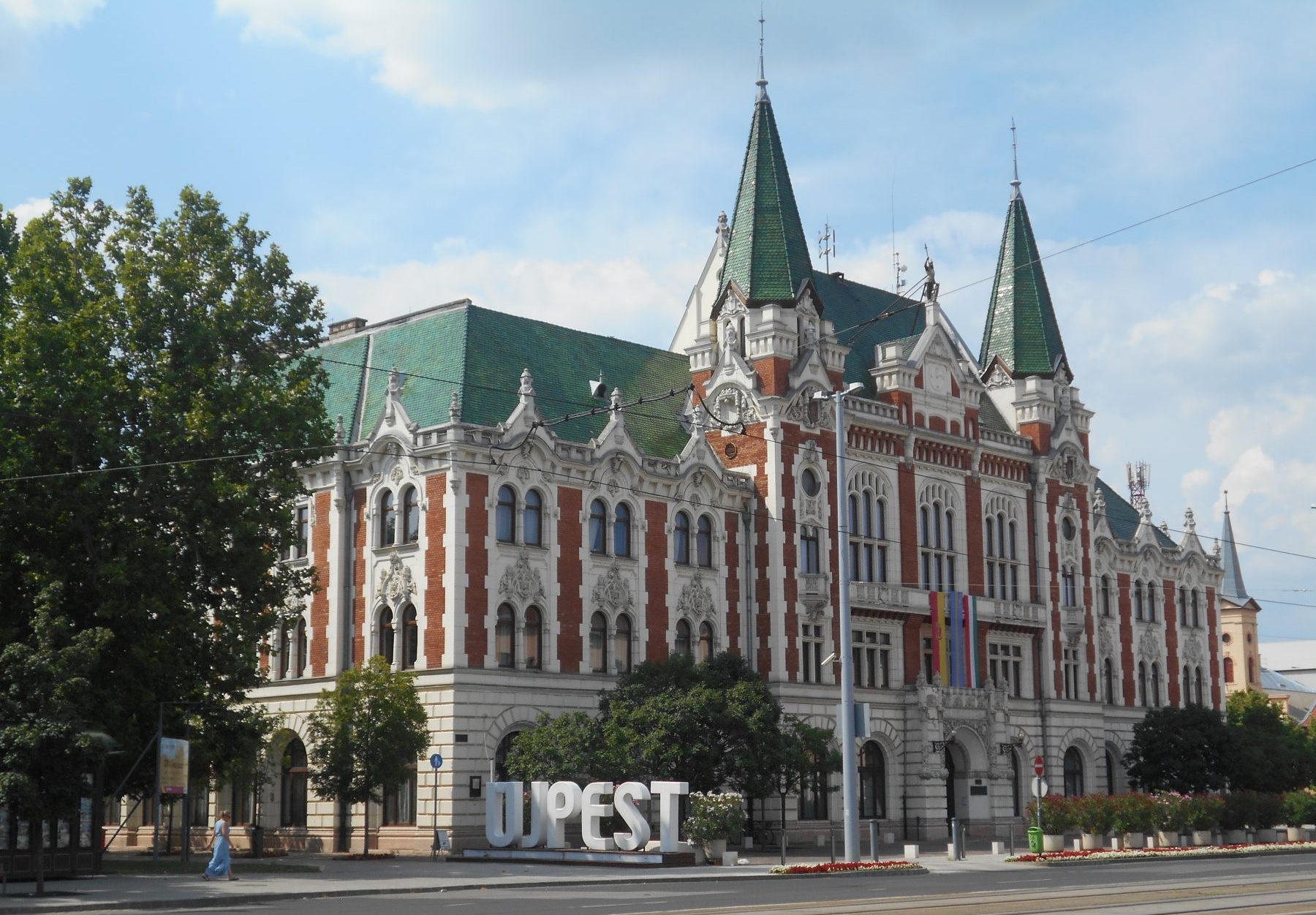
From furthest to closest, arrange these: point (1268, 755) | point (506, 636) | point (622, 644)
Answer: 1. point (1268, 755)
2. point (622, 644)
3. point (506, 636)

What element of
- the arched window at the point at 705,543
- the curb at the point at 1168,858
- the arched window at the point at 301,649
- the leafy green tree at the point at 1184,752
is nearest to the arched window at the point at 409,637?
the arched window at the point at 301,649

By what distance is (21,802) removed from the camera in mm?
34531

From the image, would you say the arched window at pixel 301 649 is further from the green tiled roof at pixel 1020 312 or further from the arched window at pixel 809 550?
the green tiled roof at pixel 1020 312

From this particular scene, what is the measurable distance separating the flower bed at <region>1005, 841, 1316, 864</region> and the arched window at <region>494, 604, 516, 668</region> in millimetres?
17434

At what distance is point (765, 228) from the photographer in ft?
222

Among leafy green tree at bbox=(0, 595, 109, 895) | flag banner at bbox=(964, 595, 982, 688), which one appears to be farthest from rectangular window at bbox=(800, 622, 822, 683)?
leafy green tree at bbox=(0, 595, 109, 895)

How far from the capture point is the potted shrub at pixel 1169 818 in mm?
58469

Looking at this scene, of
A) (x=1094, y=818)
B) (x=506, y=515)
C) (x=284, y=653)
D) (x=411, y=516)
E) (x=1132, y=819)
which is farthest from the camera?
(x=284, y=653)

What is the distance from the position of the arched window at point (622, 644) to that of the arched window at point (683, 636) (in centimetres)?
233

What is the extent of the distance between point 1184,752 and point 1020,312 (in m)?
21.6

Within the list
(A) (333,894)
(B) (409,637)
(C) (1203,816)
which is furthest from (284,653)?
(C) (1203,816)

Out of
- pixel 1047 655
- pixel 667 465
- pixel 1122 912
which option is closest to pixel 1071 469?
pixel 1047 655

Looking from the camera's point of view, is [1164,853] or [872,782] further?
[872,782]

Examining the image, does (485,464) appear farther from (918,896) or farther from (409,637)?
(918,896)
